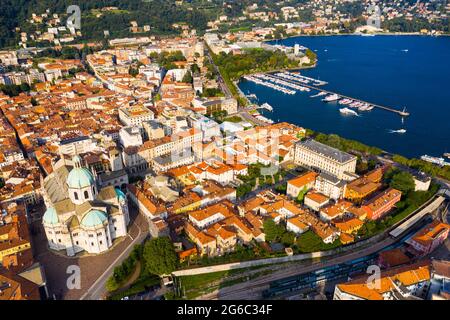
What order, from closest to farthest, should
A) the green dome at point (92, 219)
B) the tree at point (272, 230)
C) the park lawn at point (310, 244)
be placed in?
1. the green dome at point (92, 219)
2. the park lawn at point (310, 244)
3. the tree at point (272, 230)

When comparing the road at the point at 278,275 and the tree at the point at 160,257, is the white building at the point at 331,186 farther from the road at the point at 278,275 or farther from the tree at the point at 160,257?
the tree at the point at 160,257

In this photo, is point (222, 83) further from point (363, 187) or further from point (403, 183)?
point (403, 183)

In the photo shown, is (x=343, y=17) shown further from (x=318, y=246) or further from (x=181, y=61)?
(x=318, y=246)

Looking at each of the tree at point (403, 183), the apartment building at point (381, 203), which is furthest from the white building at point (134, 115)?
the tree at point (403, 183)

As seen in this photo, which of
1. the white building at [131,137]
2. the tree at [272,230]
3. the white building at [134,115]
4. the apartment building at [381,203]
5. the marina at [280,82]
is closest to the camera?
the tree at [272,230]

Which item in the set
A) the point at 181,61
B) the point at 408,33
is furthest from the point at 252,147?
the point at 408,33

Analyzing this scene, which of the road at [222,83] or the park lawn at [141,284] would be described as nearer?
the park lawn at [141,284]

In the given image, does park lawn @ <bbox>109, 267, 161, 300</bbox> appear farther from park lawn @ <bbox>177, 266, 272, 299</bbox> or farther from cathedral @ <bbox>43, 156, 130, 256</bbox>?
cathedral @ <bbox>43, 156, 130, 256</bbox>
